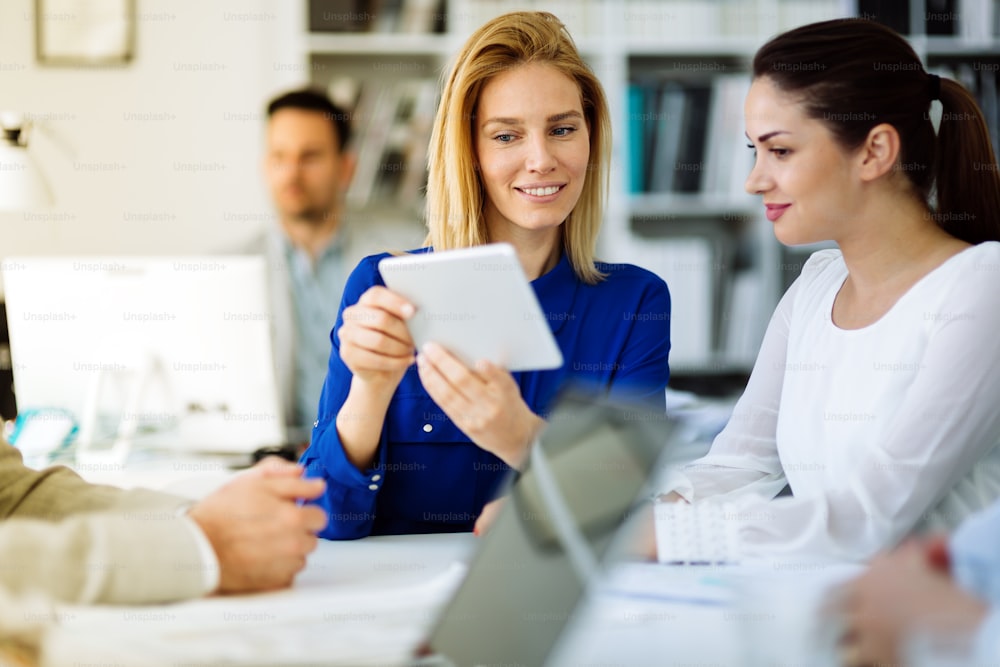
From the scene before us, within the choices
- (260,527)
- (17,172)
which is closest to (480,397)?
(260,527)

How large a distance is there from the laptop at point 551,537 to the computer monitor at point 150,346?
4.14 ft

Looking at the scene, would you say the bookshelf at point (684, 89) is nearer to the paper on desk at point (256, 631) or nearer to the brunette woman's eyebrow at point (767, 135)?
the brunette woman's eyebrow at point (767, 135)

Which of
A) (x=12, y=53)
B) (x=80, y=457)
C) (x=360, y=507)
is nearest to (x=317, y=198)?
(x=12, y=53)

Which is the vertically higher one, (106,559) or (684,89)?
(684,89)

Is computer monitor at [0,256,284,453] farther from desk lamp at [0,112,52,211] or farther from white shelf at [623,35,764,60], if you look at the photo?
white shelf at [623,35,764,60]

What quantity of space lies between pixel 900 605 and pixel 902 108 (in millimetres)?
968

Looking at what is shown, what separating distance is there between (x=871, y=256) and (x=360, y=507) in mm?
793

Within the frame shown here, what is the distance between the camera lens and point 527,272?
1576mm

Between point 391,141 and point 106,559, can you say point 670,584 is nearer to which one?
point 106,559

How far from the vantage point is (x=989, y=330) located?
1157 mm

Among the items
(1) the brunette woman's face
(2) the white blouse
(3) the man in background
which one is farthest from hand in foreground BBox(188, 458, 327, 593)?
(3) the man in background

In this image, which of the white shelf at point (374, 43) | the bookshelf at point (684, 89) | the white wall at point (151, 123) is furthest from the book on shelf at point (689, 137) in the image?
the white wall at point (151, 123)

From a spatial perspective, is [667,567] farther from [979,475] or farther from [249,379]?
[249,379]

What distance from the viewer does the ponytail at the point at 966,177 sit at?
1.35 meters
